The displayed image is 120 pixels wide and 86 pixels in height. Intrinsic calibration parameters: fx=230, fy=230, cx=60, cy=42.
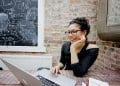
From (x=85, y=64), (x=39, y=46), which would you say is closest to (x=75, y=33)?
(x=85, y=64)

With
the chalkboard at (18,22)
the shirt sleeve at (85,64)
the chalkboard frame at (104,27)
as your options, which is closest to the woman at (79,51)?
the shirt sleeve at (85,64)

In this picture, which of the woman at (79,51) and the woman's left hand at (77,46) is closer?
the woman at (79,51)

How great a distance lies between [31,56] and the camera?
365 centimetres

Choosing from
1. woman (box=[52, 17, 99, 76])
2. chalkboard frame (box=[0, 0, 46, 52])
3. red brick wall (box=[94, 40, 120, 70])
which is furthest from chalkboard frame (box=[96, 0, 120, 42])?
chalkboard frame (box=[0, 0, 46, 52])

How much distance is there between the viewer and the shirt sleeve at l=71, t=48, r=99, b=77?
1943 millimetres

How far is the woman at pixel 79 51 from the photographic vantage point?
2.04m

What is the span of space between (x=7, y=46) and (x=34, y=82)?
2676 millimetres

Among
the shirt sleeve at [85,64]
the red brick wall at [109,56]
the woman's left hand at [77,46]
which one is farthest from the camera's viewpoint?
the red brick wall at [109,56]

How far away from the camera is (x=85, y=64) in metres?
2.08

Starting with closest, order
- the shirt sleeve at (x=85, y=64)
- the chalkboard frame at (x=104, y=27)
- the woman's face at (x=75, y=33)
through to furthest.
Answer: the shirt sleeve at (x=85, y=64), the woman's face at (x=75, y=33), the chalkboard frame at (x=104, y=27)

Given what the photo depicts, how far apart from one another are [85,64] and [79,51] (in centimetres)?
17

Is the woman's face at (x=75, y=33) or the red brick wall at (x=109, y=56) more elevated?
the woman's face at (x=75, y=33)

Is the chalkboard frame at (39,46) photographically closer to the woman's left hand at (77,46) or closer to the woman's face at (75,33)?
the woman's face at (75,33)

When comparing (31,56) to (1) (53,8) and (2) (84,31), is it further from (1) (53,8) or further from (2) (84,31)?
(2) (84,31)
